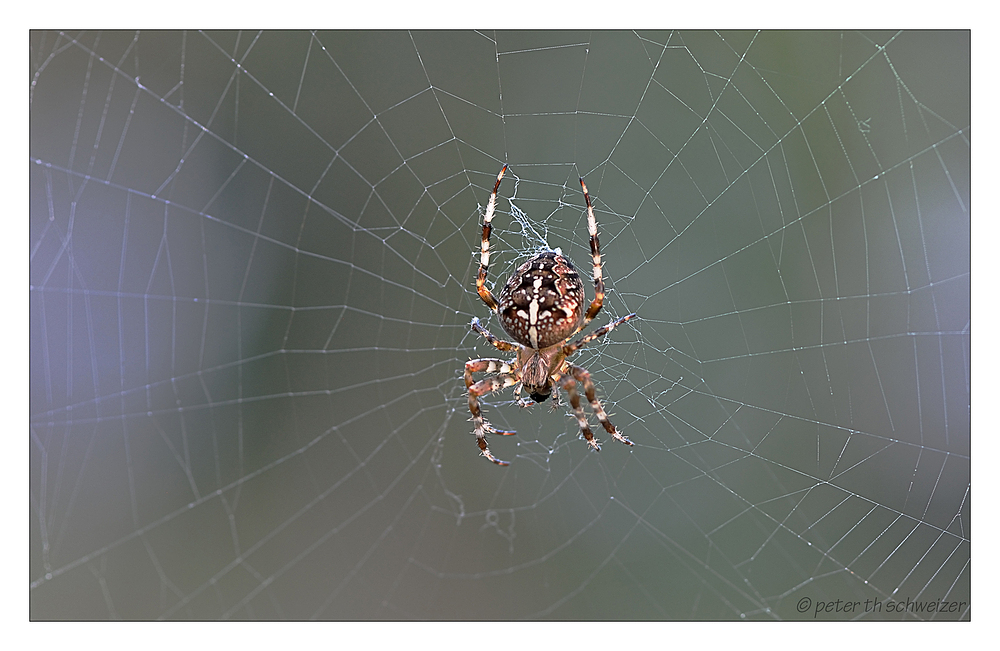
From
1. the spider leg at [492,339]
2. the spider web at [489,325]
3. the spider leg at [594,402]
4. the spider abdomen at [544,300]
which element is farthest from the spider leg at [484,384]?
the spider web at [489,325]

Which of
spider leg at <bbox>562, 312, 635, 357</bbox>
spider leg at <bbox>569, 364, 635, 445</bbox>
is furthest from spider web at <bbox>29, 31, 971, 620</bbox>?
spider leg at <bbox>569, 364, 635, 445</bbox>

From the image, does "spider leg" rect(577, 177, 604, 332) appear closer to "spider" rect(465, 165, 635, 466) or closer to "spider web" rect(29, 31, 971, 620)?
"spider" rect(465, 165, 635, 466)

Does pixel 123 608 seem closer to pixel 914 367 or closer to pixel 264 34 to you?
pixel 264 34

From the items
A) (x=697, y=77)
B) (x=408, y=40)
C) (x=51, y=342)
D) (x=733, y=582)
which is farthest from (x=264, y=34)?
(x=733, y=582)

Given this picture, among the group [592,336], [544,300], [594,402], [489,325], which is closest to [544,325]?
[544,300]

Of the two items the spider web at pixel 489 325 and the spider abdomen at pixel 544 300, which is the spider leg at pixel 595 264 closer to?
the spider abdomen at pixel 544 300
